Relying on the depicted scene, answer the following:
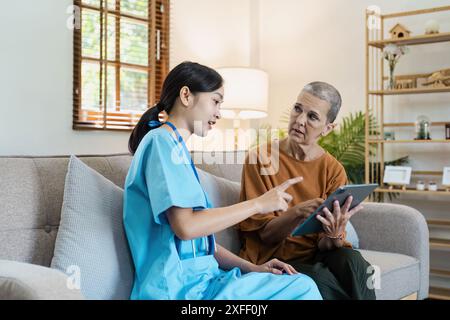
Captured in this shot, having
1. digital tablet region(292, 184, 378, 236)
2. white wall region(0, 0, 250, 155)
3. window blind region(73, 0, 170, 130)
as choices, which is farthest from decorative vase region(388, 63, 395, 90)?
digital tablet region(292, 184, 378, 236)

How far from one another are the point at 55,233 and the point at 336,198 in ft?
2.90

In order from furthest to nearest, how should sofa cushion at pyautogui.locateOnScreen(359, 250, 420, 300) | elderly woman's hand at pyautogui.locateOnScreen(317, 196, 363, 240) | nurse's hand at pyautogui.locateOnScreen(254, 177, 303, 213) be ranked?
sofa cushion at pyautogui.locateOnScreen(359, 250, 420, 300) < elderly woman's hand at pyautogui.locateOnScreen(317, 196, 363, 240) < nurse's hand at pyautogui.locateOnScreen(254, 177, 303, 213)

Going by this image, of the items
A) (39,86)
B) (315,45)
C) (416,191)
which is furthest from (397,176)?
(39,86)

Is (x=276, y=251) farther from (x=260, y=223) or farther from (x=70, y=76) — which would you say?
(x=70, y=76)

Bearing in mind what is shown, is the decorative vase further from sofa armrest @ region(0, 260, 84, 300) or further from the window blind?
sofa armrest @ region(0, 260, 84, 300)

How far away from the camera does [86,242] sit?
60.1 inches

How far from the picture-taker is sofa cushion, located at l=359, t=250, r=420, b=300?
2.15 meters

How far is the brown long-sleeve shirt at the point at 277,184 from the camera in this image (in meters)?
2.01

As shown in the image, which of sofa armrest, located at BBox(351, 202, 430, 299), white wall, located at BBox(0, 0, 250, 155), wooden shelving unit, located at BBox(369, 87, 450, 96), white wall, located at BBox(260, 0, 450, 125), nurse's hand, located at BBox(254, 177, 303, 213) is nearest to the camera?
nurse's hand, located at BBox(254, 177, 303, 213)

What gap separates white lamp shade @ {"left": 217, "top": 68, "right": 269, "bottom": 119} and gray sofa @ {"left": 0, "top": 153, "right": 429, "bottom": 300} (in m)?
1.24

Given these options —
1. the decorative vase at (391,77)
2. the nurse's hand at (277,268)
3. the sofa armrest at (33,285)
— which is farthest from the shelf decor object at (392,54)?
the sofa armrest at (33,285)

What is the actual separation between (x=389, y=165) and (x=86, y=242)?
2.78 metres

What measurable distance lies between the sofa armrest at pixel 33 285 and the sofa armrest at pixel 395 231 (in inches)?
65.2

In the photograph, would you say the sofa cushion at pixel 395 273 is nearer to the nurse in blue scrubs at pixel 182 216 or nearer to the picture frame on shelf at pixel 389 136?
the nurse in blue scrubs at pixel 182 216
